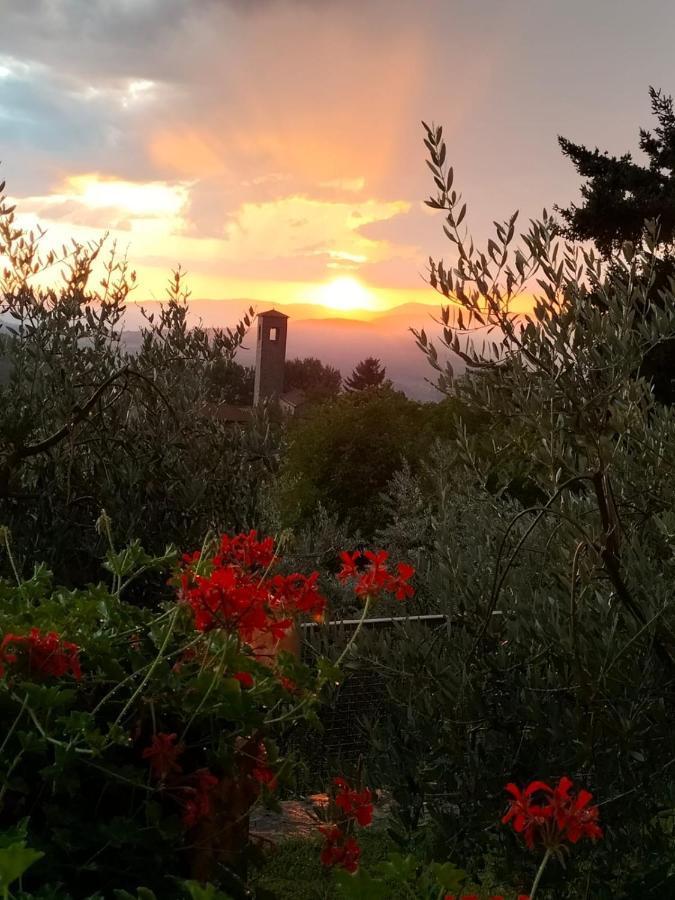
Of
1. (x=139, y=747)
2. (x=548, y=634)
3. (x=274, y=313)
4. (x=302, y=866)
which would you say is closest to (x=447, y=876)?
(x=139, y=747)

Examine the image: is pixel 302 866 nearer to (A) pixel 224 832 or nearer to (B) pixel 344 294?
(A) pixel 224 832

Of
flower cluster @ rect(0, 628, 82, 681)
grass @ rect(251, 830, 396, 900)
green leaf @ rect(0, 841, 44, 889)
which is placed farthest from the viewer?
grass @ rect(251, 830, 396, 900)

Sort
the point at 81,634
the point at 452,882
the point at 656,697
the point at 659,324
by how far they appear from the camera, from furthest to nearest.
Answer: the point at 659,324 → the point at 656,697 → the point at 81,634 → the point at 452,882

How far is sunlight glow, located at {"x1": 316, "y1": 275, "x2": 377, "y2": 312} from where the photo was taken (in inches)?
533

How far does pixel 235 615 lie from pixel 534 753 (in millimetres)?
1957

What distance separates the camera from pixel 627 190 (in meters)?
24.0

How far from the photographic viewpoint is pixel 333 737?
6715mm

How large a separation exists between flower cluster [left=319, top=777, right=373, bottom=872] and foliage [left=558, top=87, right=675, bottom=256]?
22.0 m

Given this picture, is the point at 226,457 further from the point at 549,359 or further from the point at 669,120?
the point at 669,120

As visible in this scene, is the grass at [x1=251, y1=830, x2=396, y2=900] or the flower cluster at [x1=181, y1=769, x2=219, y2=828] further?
the grass at [x1=251, y1=830, x2=396, y2=900]

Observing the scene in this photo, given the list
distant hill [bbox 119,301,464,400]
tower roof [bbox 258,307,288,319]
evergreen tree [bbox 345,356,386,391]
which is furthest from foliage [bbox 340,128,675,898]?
evergreen tree [bbox 345,356,386,391]

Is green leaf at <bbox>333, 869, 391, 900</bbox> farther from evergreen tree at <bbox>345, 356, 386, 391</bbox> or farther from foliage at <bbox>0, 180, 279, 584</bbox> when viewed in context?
evergreen tree at <bbox>345, 356, 386, 391</bbox>

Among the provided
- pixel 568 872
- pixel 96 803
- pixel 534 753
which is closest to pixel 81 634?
pixel 96 803

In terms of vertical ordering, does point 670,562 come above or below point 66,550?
above
